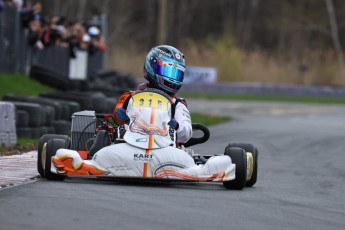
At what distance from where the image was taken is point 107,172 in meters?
9.54

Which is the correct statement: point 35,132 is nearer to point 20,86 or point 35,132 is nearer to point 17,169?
point 17,169

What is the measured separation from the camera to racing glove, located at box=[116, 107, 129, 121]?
10.2m

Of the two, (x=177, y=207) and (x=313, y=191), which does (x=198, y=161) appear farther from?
(x=177, y=207)

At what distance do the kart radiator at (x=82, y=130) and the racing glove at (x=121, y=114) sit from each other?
33cm

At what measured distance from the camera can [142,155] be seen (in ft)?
31.3

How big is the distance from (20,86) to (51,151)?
40.6 feet

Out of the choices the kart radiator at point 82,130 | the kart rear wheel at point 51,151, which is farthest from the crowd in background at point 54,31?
the kart rear wheel at point 51,151

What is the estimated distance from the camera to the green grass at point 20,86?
69.9ft

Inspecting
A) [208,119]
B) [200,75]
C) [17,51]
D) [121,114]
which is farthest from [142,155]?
[200,75]

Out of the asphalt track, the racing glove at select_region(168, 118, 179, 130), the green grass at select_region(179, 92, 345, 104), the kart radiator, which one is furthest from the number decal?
the green grass at select_region(179, 92, 345, 104)

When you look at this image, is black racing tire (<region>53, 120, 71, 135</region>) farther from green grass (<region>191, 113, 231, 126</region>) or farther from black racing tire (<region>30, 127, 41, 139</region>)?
green grass (<region>191, 113, 231, 126</region>)

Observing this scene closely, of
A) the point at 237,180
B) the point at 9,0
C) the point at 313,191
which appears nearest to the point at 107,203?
the point at 237,180

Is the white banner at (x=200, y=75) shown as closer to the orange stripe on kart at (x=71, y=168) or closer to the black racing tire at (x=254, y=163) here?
the black racing tire at (x=254, y=163)

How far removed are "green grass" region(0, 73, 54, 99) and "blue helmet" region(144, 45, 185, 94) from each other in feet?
34.8
